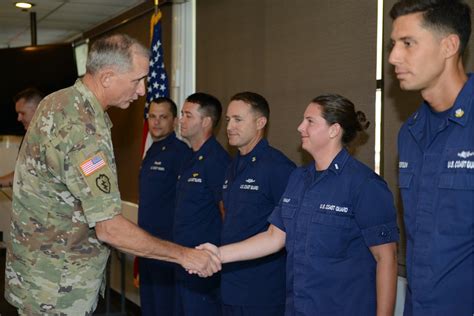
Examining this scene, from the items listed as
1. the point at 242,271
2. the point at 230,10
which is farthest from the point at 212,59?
the point at 242,271

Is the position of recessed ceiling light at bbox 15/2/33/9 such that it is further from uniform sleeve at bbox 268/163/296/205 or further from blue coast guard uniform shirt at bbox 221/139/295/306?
uniform sleeve at bbox 268/163/296/205

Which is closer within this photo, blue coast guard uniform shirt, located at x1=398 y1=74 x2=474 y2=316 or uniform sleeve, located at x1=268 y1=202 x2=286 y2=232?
blue coast guard uniform shirt, located at x1=398 y1=74 x2=474 y2=316

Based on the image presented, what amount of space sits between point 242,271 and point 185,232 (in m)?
0.83

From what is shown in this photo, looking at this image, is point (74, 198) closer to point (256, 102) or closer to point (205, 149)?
point (256, 102)

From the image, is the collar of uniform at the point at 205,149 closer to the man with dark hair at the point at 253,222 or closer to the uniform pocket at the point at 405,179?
the man with dark hair at the point at 253,222

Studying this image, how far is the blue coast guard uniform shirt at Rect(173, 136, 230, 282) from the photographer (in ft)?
13.0

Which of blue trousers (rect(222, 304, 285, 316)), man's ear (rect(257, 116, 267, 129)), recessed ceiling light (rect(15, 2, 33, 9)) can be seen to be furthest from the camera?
recessed ceiling light (rect(15, 2, 33, 9))

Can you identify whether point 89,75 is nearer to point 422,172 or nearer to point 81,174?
point 81,174

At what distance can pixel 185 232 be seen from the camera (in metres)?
4.00

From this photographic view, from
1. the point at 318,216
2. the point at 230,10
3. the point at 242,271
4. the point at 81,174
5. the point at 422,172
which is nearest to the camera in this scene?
the point at 422,172

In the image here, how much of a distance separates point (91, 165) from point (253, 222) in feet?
4.01

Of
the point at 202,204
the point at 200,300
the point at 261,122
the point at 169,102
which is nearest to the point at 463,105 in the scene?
the point at 261,122

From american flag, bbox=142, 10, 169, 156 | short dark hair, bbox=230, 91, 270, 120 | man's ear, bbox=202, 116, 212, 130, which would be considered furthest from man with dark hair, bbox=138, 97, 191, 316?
short dark hair, bbox=230, 91, 270, 120

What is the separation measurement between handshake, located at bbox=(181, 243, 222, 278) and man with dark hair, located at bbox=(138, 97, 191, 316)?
1.81 m
